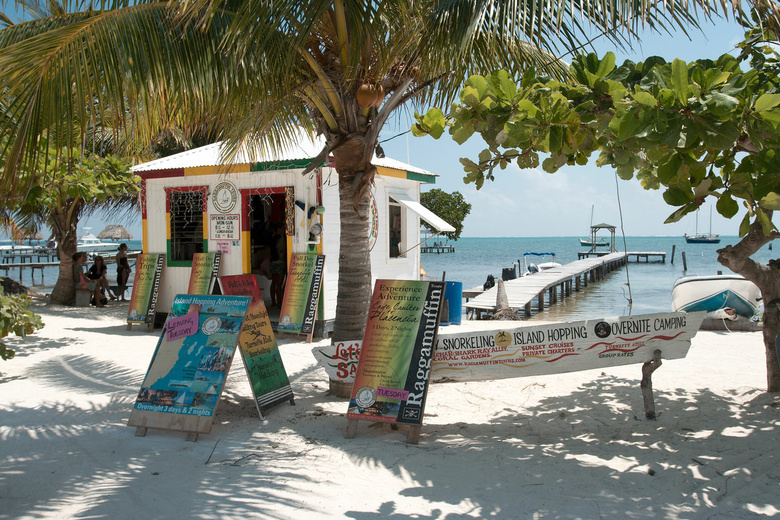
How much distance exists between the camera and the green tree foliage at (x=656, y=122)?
3.02m

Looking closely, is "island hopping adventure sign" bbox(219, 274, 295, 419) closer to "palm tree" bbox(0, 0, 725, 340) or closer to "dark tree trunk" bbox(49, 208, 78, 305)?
"palm tree" bbox(0, 0, 725, 340)

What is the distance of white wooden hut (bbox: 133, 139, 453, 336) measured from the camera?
31.5 ft

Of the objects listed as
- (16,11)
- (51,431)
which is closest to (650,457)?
(51,431)

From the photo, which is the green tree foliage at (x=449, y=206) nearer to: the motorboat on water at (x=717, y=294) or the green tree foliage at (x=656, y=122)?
the motorboat on water at (x=717, y=294)

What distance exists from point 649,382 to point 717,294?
22.0ft

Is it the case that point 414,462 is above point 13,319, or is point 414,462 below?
below

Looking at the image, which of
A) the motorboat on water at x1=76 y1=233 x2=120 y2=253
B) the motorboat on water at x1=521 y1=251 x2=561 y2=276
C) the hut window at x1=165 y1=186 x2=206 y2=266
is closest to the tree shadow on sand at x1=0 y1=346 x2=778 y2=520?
the hut window at x1=165 y1=186 x2=206 y2=266

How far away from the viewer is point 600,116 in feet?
11.7

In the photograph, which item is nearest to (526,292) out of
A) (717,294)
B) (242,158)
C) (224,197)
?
(717,294)

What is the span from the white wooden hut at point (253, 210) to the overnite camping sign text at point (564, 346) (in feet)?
16.0

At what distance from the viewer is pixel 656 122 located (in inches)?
119

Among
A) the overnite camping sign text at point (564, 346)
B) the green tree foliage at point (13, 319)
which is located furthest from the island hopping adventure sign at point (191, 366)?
the green tree foliage at point (13, 319)

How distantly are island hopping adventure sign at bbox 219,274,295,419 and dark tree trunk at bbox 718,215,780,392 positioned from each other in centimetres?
Answer: 410

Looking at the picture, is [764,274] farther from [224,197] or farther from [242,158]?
[224,197]
